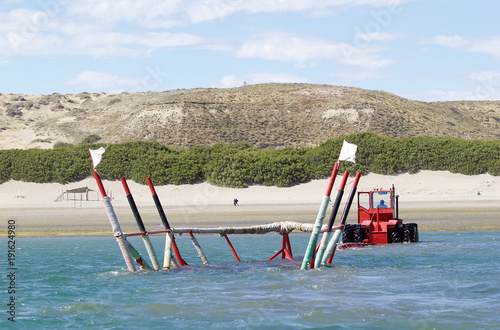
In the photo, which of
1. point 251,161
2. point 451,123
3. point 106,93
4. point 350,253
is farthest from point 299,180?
point 106,93

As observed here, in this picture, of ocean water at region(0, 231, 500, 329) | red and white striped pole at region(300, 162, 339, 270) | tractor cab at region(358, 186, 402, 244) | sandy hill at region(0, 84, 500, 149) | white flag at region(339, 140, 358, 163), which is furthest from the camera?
sandy hill at region(0, 84, 500, 149)

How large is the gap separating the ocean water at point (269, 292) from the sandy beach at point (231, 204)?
403 inches

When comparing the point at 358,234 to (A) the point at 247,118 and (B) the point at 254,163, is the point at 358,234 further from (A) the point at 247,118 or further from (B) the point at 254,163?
(A) the point at 247,118

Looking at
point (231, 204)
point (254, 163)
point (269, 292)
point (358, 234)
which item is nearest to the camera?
point (269, 292)

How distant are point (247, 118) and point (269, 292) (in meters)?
82.9

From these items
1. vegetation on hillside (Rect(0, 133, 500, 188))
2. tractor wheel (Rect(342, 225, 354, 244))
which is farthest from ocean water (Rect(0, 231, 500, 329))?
vegetation on hillside (Rect(0, 133, 500, 188))

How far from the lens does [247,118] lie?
316 feet

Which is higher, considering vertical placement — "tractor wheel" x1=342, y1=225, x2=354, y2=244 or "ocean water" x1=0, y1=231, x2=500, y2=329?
"tractor wheel" x1=342, y1=225, x2=354, y2=244

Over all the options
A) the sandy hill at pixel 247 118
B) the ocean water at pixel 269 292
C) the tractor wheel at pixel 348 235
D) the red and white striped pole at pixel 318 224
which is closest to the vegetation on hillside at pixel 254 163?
the tractor wheel at pixel 348 235

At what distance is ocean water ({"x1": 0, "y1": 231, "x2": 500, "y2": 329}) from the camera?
11.7 meters

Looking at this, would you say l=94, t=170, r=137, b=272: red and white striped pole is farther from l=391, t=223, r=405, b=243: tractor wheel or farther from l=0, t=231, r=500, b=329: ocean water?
l=391, t=223, r=405, b=243: tractor wheel

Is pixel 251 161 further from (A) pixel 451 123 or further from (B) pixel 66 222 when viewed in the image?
(A) pixel 451 123

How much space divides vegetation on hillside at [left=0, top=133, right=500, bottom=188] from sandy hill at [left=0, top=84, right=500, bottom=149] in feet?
98.2

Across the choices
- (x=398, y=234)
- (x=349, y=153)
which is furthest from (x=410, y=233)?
(x=349, y=153)
